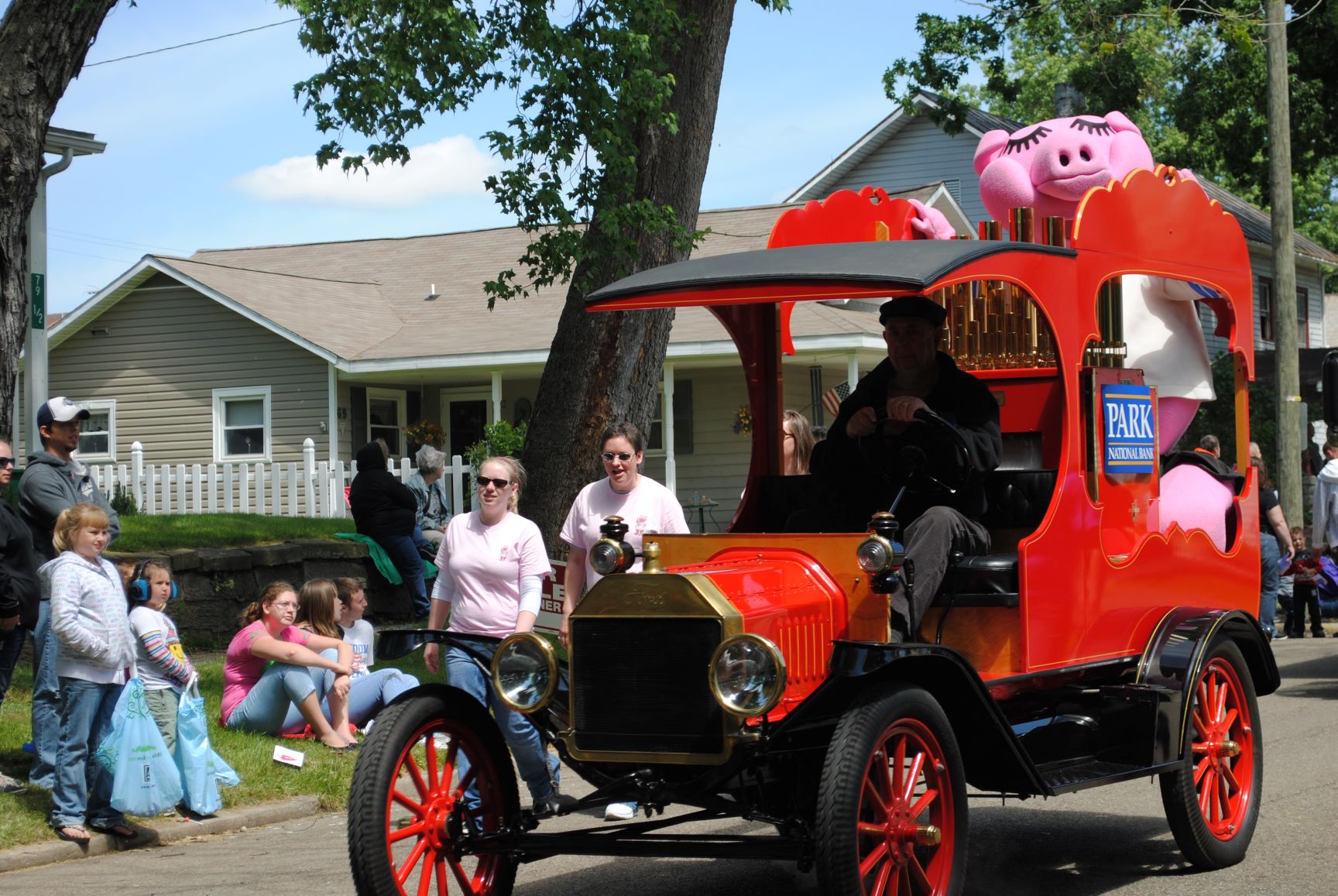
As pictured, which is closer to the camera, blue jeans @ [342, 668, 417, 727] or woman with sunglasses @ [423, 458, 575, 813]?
woman with sunglasses @ [423, 458, 575, 813]

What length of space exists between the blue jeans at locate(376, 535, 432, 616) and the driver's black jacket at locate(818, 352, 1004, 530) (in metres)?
8.78

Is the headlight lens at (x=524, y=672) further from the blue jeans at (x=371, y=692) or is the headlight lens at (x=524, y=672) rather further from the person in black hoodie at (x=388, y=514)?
the person in black hoodie at (x=388, y=514)

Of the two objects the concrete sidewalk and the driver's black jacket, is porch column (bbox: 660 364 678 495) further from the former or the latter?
the driver's black jacket

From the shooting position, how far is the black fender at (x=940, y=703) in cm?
511

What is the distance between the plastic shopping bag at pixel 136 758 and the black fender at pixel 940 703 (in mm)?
3832

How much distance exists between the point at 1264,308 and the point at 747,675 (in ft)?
119

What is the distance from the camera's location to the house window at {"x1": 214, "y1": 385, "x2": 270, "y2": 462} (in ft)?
89.3

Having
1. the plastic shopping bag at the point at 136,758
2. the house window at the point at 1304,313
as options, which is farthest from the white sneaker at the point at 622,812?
the house window at the point at 1304,313

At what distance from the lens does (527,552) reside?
7.84m

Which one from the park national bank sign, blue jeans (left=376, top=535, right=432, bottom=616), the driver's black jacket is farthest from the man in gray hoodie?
blue jeans (left=376, top=535, right=432, bottom=616)

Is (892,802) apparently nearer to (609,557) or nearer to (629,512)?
(609,557)

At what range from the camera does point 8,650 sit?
866cm

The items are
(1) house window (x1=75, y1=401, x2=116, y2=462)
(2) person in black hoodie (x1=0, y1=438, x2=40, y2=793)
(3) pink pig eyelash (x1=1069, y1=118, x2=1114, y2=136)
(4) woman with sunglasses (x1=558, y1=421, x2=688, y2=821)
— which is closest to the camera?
(4) woman with sunglasses (x1=558, y1=421, x2=688, y2=821)

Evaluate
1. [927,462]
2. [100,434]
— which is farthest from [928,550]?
[100,434]
